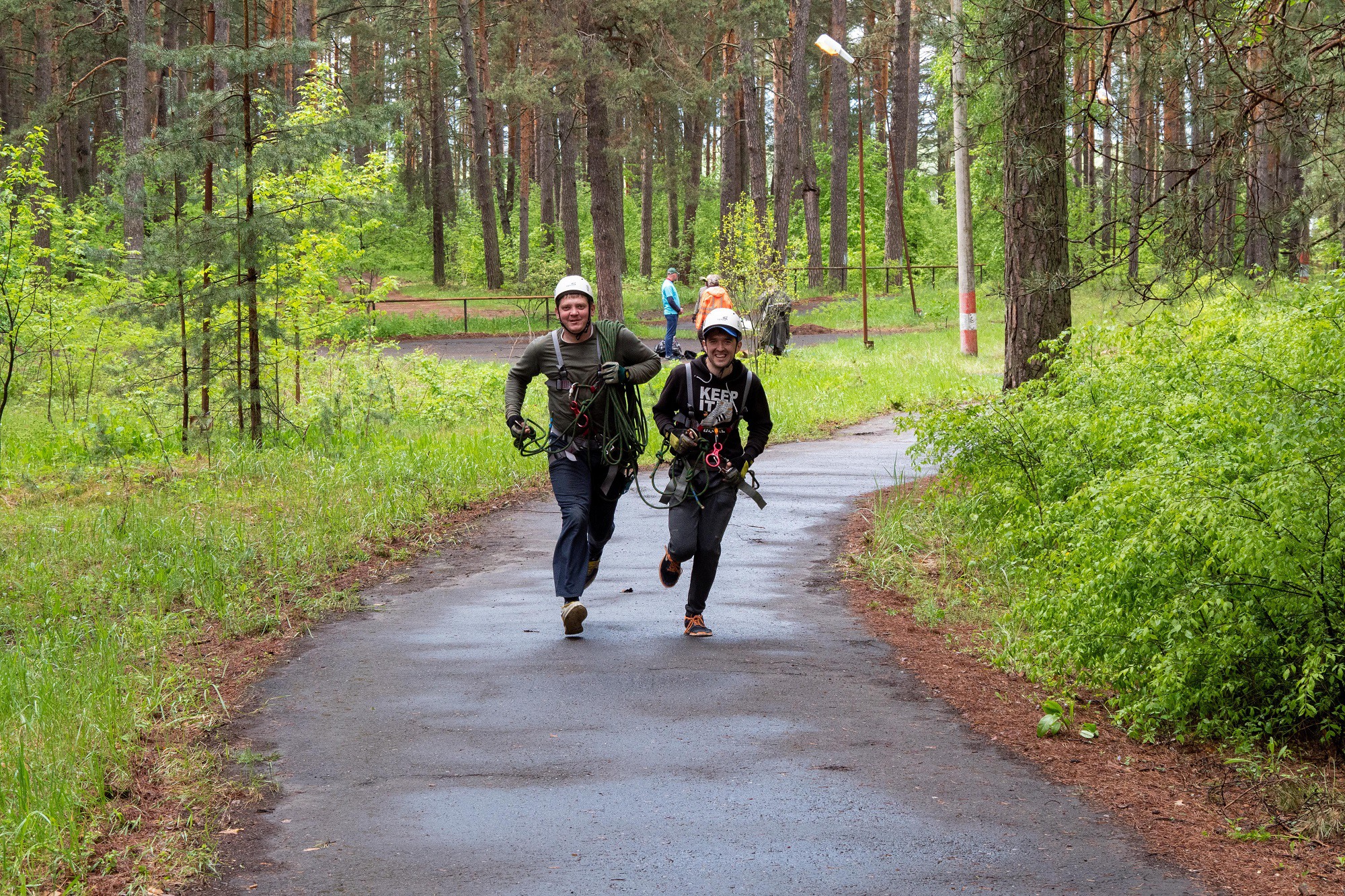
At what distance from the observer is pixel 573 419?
756 cm

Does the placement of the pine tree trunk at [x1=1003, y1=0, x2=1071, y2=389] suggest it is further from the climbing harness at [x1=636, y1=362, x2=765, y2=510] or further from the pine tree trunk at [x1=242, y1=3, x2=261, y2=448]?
the pine tree trunk at [x1=242, y1=3, x2=261, y2=448]

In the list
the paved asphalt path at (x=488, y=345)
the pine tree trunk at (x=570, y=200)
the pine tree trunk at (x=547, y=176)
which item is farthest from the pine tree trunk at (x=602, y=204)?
the pine tree trunk at (x=547, y=176)

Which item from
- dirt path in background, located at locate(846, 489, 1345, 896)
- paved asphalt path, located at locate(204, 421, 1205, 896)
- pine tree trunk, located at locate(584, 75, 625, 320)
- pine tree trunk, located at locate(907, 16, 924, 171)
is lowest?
dirt path in background, located at locate(846, 489, 1345, 896)

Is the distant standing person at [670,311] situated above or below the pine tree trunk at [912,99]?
below

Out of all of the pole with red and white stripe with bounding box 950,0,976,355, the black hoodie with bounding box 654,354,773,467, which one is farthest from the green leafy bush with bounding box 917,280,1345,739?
the pole with red and white stripe with bounding box 950,0,976,355

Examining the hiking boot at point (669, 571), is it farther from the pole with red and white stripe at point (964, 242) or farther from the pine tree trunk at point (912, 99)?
the pine tree trunk at point (912, 99)

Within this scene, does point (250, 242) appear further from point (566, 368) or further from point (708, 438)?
point (708, 438)

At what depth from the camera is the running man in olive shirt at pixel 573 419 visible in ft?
24.4

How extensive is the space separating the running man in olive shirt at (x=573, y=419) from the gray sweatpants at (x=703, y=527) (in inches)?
18.1

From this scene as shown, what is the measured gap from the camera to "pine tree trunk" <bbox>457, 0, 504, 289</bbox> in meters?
42.0

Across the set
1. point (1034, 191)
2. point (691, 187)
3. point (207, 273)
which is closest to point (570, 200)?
point (691, 187)

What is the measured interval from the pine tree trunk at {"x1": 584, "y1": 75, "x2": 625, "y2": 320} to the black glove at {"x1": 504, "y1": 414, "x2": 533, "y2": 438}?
14663 mm

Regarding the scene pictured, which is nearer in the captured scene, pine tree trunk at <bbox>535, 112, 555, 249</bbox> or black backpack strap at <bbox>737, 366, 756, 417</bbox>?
black backpack strap at <bbox>737, 366, 756, 417</bbox>

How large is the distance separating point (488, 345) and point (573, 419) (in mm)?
27751
